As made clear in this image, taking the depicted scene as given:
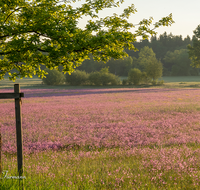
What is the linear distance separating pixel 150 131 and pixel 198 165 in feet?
14.6

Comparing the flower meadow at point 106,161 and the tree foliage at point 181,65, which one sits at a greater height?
the tree foliage at point 181,65

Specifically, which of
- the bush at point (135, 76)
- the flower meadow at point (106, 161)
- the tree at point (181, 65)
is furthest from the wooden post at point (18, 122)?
the tree at point (181, 65)

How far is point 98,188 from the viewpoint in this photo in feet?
15.4

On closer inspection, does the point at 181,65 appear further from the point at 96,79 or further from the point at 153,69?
the point at 96,79

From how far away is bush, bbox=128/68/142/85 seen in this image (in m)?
72.2

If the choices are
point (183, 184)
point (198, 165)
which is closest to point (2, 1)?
point (183, 184)

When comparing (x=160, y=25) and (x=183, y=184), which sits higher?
(x=160, y=25)

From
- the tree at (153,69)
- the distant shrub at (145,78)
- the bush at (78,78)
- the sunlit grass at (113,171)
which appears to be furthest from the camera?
the distant shrub at (145,78)

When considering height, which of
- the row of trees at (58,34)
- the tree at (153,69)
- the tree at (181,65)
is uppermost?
the tree at (181,65)

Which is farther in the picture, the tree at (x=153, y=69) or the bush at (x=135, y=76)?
the tree at (x=153, y=69)

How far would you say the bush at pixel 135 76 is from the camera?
72250mm

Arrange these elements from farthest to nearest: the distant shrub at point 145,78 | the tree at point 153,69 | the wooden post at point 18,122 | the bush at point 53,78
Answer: the distant shrub at point 145,78 → the tree at point 153,69 → the bush at point 53,78 → the wooden post at point 18,122

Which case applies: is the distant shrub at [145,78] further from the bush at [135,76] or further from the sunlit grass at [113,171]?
the sunlit grass at [113,171]

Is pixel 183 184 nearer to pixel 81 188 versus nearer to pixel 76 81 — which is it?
pixel 81 188
